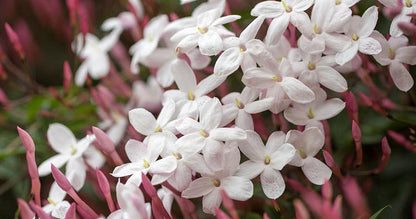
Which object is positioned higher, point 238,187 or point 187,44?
point 187,44

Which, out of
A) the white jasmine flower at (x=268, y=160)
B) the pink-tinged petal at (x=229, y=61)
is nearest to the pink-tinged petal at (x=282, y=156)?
the white jasmine flower at (x=268, y=160)

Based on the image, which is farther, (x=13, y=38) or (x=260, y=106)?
(x=13, y=38)

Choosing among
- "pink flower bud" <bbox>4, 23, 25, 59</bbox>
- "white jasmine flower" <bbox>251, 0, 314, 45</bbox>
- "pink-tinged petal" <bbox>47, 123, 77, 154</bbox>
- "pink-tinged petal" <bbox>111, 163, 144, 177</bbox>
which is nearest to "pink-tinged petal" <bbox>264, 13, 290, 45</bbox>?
"white jasmine flower" <bbox>251, 0, 314, 45</bbox>

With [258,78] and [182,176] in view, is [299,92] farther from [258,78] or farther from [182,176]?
[182,176]

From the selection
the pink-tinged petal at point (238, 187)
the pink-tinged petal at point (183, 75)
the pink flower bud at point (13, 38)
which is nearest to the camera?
the pink-tinged petal at point (238, 187)

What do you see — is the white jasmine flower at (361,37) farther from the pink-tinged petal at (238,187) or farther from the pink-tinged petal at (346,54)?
the pink-tinged petal at (238,187)

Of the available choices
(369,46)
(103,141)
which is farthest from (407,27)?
(103,141)
